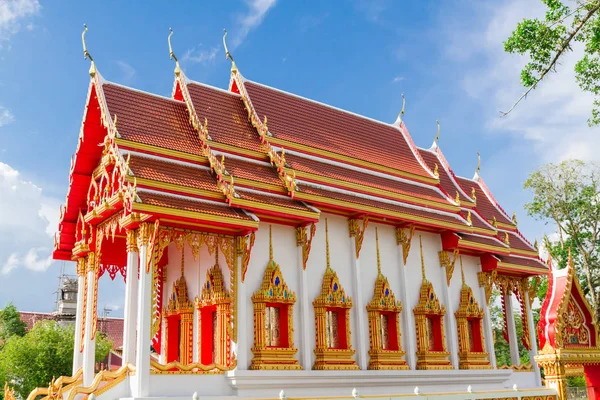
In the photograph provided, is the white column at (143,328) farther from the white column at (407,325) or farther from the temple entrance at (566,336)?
the temple entrance at (566,336)

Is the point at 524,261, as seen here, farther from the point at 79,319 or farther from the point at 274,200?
the point at 79,319

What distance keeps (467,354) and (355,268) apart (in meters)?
3.90

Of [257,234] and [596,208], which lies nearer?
[257,234]

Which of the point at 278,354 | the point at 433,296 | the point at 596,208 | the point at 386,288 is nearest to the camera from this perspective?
the point at 278,354

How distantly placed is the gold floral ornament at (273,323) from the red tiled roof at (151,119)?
2.48 metres

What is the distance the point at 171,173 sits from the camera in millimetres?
11164

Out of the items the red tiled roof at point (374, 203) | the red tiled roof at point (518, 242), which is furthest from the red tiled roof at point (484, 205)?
the red tiled roof at point (374, 203)

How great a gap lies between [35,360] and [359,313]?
18659 millimetres

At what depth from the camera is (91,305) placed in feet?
41.2

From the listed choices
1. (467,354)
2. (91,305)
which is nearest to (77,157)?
(91,305)

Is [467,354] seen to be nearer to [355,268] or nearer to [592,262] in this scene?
[355,268]

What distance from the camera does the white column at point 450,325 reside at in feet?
47.9

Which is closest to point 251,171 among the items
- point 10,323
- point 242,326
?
point 242,326

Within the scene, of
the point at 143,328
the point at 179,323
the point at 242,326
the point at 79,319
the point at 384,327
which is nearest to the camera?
the point at 143,328
